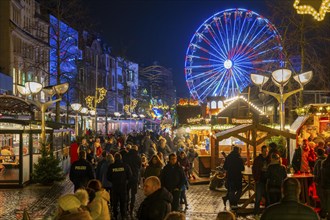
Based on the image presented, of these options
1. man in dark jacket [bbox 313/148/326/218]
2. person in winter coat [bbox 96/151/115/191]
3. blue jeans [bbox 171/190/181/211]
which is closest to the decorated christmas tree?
person in winter coat [bbox 96/151/115/191]

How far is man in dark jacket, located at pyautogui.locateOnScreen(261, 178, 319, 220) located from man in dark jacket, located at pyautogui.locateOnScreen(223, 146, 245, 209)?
27.8ft

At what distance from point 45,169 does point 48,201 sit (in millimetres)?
4855

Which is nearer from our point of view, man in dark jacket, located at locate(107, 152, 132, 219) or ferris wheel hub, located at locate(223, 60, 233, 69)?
man in dark jacket, located at locate(107, 152, 132, 219)

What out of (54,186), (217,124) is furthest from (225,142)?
(54,186)

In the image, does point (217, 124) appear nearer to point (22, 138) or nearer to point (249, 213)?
point (22, 138)

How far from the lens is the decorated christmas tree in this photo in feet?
72.2

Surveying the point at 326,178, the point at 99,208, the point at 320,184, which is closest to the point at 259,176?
the point at 320,184

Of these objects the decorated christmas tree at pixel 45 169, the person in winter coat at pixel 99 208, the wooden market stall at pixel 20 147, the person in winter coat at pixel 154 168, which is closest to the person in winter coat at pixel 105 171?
the person in winter coat at pixel 154 168

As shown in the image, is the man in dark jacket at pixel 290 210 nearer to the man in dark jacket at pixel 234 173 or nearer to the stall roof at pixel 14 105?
the man in dark jacket at pixel 234 173

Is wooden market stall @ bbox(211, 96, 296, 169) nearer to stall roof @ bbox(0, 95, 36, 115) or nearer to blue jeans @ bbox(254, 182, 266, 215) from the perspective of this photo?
blue jeans @ bbox(254, 182, 266, 215)

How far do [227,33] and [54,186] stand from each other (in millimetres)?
20632

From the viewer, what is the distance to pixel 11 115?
32.1 meters

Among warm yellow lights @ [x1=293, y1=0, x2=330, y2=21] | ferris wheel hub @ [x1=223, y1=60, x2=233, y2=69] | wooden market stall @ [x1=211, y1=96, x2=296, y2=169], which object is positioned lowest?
wooden market stall @ [x1=211, y1=96, x2=296, y2=169]

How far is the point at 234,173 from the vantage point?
14.9 metres
